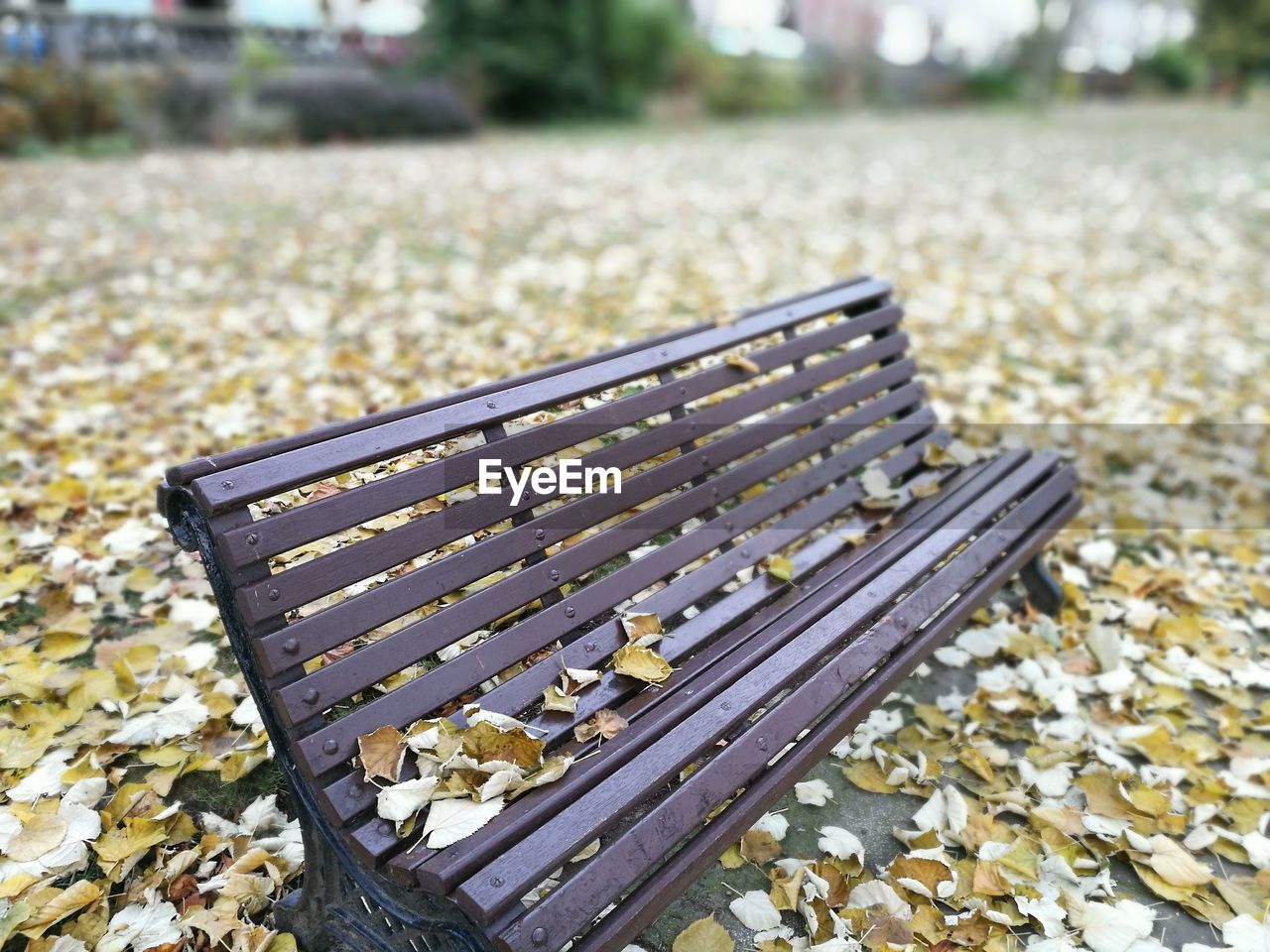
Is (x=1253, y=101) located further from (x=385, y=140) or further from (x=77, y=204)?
(x=77, y=204)

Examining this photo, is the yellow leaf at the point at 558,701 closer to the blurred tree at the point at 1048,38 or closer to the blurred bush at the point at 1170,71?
the blurred tree at the point at 1048,38

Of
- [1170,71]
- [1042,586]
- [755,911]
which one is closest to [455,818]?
[755,911]

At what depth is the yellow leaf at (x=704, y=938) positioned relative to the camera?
6.35ft

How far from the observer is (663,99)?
18203 millimetres

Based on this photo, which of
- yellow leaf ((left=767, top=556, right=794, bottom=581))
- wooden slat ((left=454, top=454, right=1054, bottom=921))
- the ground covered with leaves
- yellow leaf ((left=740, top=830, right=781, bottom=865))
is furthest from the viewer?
yellow leaf ((left=767, top=556, right=794, bottom=581))

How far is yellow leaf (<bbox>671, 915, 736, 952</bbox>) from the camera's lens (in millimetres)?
1937

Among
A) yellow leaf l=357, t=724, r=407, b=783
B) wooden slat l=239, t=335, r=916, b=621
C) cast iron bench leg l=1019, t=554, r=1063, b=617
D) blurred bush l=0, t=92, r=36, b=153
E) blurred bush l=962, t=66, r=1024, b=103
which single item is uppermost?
blurred bush l=962, t=66, r=1024, b=103

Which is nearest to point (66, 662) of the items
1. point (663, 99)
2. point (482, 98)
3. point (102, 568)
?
point (102, 568)

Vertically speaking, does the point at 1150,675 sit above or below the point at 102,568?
below

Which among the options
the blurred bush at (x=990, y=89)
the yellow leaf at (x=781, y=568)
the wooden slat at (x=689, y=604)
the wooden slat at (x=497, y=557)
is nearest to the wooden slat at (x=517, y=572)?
the wooden slat at (x=497, y=557)

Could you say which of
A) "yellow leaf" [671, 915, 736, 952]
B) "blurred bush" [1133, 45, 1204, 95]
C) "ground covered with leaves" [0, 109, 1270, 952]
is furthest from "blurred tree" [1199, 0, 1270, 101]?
"yellow leaf" [671, 915, 736, 952]

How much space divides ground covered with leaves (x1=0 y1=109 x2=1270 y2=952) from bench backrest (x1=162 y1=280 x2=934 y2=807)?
568 mm

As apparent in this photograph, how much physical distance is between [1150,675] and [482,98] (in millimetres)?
15021

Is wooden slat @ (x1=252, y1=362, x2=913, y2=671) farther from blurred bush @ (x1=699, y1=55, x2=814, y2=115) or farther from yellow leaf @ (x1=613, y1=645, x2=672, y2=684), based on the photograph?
blurred bush @ (x1=699, y1=55, x2=814, y2=115)
